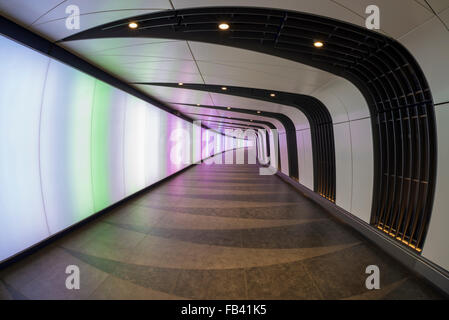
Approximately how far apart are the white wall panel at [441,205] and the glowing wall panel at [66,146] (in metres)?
7.10

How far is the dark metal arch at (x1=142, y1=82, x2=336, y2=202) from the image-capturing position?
6855 millimetres

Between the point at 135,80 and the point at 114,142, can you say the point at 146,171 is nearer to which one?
the point at 114,142

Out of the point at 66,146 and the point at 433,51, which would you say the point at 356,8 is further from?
the point at 66,146

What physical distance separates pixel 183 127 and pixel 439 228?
1339 centimetres

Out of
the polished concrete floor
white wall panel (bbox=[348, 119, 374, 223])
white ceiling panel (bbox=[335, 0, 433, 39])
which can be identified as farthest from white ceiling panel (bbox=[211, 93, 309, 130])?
white ceiling panel (bbox=[335, 0, 433, 39])

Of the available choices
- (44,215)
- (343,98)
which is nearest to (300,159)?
(343,98)

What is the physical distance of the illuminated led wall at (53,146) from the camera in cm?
330

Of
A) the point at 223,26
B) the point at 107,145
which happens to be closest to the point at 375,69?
the point at 223,26

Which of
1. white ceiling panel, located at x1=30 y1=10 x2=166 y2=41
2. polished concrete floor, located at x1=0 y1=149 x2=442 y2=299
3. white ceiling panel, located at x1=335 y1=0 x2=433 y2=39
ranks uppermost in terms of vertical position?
Result: white ceiling panel, located at x1=30 y1=10 x2=166 y2=41

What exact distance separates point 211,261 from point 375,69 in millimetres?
5211

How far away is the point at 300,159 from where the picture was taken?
984 centimetres

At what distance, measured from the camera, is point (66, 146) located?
4438mm

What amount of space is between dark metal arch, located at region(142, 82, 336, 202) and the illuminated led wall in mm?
2245

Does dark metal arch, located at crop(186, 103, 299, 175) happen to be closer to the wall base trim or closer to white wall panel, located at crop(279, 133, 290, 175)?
white wall panel, located at crop(279, 133, 290, 175)
